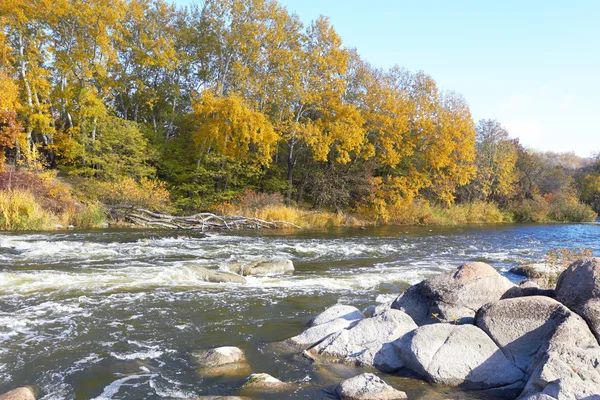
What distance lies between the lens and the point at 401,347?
6.38 m

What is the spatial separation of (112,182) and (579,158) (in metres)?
115

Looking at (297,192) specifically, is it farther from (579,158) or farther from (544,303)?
(579,158)

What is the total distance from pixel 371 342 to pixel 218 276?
19.0 feet

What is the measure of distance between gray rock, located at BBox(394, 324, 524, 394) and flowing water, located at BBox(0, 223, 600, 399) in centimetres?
22

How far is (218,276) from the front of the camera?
11703mm

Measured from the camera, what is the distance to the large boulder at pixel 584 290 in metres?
6.37

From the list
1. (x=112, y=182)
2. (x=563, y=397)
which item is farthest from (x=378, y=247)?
(x=112, y=182)

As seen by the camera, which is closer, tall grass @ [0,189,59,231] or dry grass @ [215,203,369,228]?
tall grass @ [0,189,59,231]

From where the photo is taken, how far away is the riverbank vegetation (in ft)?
91.2

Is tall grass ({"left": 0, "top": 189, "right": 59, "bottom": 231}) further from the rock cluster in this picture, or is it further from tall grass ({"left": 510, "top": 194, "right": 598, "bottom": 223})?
tall grass ({"left": 510, "top": 194, "right": 598, "bottom": 223})

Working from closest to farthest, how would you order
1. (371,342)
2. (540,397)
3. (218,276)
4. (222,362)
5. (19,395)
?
(540,397), (19,395), (222,362), (371,342), (218,276)

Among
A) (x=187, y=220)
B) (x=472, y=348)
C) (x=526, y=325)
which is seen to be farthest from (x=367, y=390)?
(x=187, y=220)

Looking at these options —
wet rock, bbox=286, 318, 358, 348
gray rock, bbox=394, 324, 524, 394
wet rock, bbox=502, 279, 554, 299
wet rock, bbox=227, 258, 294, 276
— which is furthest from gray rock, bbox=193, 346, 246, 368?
wet rock, bbox=227, 258, 294, 276

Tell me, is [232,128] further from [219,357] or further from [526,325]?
[526,325]
